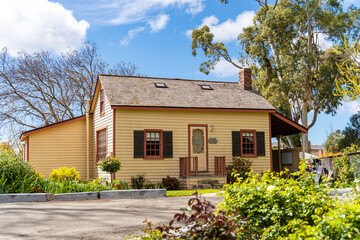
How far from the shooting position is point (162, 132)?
16953 millimetres

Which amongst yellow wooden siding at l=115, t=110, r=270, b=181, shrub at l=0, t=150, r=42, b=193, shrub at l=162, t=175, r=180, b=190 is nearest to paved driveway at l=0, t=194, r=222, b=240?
shrub at l=0, t=150, r=42, b=193

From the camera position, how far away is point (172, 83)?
1992cm

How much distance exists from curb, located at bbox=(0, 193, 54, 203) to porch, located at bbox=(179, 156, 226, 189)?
6992mm

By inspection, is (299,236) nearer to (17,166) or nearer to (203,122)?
(17,166)

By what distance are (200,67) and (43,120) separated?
1224 cm

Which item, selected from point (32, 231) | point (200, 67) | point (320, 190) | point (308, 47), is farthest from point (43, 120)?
point (320, 190)

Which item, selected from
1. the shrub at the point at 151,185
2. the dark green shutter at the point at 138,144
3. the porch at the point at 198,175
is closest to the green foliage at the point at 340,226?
the shrub at the point at 151,185

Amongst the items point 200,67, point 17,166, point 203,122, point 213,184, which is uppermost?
point 200,67

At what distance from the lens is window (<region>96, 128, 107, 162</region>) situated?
17844mm

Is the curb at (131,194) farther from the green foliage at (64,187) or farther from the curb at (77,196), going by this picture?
the green foliage at (64,187)

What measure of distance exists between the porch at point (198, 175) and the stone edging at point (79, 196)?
4.47 meters

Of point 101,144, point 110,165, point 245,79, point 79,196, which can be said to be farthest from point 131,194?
point 245,79

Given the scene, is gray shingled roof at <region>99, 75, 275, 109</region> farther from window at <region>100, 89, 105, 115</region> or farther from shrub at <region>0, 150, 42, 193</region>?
shrub at <region>0, 150, 42, 193</region>

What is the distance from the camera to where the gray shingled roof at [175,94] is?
17.1m
